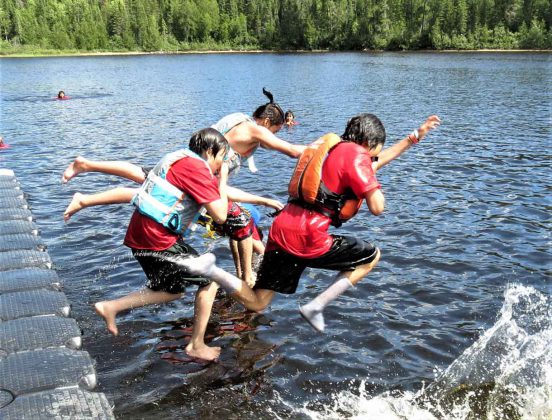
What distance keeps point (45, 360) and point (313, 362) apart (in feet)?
9.80

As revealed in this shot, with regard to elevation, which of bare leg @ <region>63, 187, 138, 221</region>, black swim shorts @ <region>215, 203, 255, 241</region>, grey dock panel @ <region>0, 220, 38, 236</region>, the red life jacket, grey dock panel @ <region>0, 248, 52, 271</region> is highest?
the red life jacket

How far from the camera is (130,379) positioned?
20.3 ft

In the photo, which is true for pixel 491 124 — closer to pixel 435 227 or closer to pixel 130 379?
pixel 435 227

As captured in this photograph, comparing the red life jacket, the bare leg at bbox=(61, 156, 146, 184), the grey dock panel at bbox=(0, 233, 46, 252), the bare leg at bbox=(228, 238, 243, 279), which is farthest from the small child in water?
the red life jacket

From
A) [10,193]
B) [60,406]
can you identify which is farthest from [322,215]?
[10,193]

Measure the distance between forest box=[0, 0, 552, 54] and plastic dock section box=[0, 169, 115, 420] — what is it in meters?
116

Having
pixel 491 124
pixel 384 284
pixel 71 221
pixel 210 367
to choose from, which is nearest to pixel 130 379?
pixel 210 367

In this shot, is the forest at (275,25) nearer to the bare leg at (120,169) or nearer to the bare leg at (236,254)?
the bare leg at (236,254)

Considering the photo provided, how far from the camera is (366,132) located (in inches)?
226

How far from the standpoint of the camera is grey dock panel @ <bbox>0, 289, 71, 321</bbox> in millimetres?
6270

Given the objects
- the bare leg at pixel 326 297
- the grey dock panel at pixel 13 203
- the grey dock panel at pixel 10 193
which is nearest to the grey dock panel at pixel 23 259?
the grey dock panel at pixel 13 203

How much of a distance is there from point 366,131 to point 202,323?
2.80 m

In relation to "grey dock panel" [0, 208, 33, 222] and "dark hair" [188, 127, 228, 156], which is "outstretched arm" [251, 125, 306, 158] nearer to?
"dark hair" [188, 127, 228, 156]

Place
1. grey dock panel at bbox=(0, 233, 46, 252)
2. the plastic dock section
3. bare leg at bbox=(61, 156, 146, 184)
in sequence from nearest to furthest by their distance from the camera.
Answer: the plastic dock section → bare leg at bbox=(61, 156, 146, 184) → grey dock panel at bbox=(0, 233, 46, 252)
